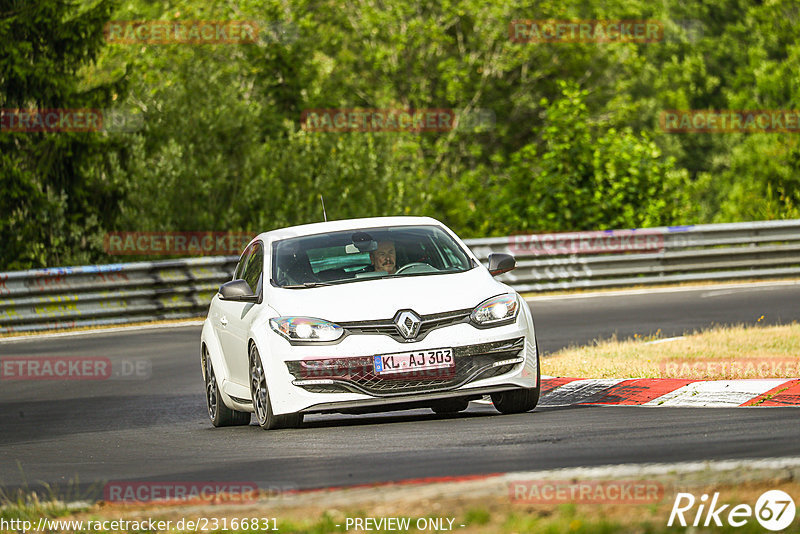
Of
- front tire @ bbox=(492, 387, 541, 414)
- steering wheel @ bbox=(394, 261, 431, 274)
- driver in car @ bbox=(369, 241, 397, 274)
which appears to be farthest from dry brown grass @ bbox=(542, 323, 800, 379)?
driver in car @ bbox=(369, 241, 397, 274)

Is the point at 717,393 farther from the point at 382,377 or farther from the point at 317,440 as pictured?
the point at 317,440

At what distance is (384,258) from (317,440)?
1.94 meters

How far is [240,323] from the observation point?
1059 centimetres

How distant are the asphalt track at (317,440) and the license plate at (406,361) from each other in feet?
1.34

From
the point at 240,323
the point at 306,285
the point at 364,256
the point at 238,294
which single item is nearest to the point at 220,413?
the point at 240,323

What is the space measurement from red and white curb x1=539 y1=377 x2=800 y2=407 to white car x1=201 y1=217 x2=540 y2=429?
1.03 m

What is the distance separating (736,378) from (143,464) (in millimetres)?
4875

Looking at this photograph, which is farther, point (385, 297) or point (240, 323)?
point (240, 323)

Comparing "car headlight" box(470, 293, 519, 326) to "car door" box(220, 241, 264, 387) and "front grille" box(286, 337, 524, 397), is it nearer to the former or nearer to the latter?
"front grille" box(286, 337, 524, 397)

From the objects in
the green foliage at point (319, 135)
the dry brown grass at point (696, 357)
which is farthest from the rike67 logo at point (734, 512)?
the green foliage at point (319, 135)

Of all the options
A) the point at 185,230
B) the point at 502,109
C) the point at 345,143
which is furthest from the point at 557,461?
the point at 502,109

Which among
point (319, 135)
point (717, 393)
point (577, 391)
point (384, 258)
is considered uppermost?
point (384, 258)

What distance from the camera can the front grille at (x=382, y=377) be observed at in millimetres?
9422

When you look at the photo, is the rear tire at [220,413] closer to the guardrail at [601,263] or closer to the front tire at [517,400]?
the front tire at [517,400]
